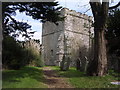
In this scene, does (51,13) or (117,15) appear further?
(117,15)

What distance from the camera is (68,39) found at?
102ft

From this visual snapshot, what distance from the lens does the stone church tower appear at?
30.5 meters

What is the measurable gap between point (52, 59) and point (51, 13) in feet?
70.2

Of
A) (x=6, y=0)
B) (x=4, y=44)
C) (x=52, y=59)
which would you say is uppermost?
(x=6, y=0)

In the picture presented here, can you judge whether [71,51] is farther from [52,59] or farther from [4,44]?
[4,44]

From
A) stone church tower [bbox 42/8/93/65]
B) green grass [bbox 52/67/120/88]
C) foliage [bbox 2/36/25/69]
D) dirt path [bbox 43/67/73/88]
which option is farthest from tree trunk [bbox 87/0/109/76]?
stone church tower [bbox 42/8/93/65]

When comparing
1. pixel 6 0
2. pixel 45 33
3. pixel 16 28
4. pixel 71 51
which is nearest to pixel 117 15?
pixel 16 28

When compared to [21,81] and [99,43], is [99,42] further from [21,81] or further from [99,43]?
[21,81]

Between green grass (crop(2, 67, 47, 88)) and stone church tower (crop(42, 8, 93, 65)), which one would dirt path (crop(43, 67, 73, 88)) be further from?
stone church tower (crop(42, 8, 93, 65))

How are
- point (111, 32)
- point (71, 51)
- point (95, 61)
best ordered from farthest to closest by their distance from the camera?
point (71, 51), point (111, 32), point (95, 61)

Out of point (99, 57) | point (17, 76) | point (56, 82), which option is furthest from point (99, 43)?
point (17, 76)

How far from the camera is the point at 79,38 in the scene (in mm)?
33375

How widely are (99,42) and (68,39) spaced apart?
2053 centimetres

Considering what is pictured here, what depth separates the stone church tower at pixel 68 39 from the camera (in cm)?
3053
